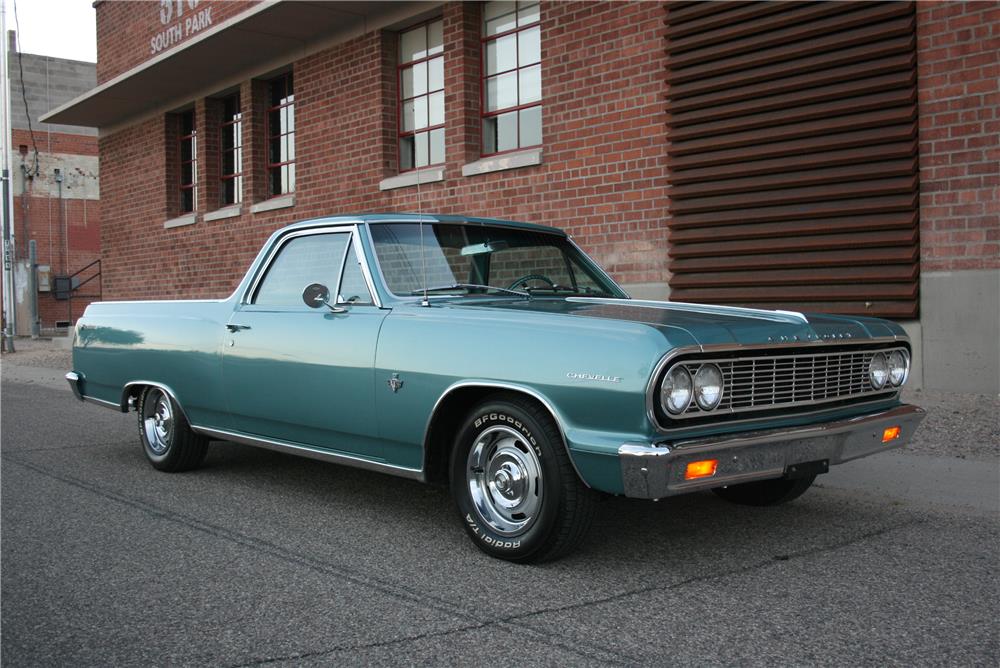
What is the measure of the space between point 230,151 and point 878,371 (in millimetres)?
14284

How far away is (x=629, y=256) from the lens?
10445 mm

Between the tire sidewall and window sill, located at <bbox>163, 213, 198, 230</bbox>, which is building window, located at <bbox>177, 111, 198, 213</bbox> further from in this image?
the tire sidewall

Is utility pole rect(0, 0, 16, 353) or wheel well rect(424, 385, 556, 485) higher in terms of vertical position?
utility pole rect(0, 0, 16, 353)

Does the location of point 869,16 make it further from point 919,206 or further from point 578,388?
point 578,388

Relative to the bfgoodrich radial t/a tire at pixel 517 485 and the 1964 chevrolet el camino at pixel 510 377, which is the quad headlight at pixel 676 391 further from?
the bfgoodrich radial t/a tire at pixel 517 485

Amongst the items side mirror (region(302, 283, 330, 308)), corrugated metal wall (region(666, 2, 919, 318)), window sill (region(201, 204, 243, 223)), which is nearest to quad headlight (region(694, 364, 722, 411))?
side mirror (region(302, 283, 330, 308))

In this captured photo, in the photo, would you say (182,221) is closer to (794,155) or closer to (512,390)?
(794,155)

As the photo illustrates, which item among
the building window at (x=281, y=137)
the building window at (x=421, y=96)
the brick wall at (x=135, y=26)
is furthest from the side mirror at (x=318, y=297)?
the brick wall at (x=135, y=26)

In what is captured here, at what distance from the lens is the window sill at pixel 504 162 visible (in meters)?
11.4

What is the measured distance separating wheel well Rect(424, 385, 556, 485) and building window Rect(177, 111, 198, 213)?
14.6 meters

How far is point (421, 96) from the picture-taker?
1318 cm

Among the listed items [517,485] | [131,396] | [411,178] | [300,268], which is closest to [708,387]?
[517,485]

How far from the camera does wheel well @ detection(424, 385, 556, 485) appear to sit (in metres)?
4.60

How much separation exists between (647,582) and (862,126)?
578 cm
